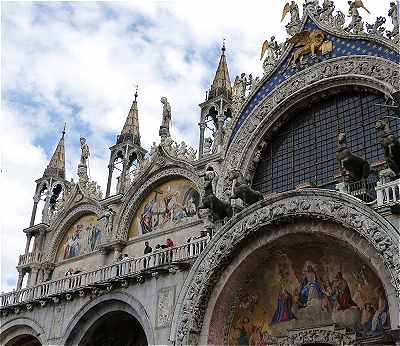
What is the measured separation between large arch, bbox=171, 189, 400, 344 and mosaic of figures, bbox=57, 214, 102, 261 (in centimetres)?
819

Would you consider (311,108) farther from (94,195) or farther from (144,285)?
(94,195)

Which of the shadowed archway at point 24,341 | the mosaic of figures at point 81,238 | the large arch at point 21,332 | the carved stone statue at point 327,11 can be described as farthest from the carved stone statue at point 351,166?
the shadowed archway at point 24,341

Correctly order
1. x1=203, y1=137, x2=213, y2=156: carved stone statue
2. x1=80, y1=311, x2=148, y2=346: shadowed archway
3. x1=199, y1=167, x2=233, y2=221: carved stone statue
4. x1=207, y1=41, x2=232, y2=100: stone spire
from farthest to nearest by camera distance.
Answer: x1=207, y1=41, x2=232, y2=100: stone spire
x1=203, y1=137, x2=213, y2=156: carved stone statue
x1=80, y1=311, x2=148, y2=346: shadowed archway
x1=199, y1=167, x2=233, y2=221: carved stone statue

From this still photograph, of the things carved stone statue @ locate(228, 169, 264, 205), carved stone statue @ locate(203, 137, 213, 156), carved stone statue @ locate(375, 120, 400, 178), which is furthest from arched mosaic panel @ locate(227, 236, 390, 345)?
carved stone statue @ locate(203, 137, 213, 156)

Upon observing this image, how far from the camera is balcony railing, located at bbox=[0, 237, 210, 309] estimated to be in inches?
667

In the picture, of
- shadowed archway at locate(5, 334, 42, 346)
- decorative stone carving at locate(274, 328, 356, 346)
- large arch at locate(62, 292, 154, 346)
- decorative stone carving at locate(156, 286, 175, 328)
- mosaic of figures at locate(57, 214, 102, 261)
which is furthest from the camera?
mosaic of figures at locate(57, 214, 102, 261)

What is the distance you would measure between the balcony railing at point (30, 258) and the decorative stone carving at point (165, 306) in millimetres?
9677

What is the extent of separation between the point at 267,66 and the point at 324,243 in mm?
7467

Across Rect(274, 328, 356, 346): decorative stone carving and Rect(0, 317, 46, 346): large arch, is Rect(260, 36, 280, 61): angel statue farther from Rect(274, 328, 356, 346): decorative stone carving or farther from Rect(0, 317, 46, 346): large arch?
Rect(0, 317, 46, 346): large arch

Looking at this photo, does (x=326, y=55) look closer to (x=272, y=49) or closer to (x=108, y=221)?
(x=272, y=49)

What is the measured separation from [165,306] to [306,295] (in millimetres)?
3865

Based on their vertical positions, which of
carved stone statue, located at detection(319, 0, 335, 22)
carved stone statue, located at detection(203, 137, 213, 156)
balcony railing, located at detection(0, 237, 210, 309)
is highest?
carved stone statue, located at detection(319, 0, 335, 22)

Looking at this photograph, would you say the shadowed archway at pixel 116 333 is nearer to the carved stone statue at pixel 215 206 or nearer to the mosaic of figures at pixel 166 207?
the mosaic of figures at pixel 166 207

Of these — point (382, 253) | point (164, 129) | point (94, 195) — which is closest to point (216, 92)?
point (164, 129)
